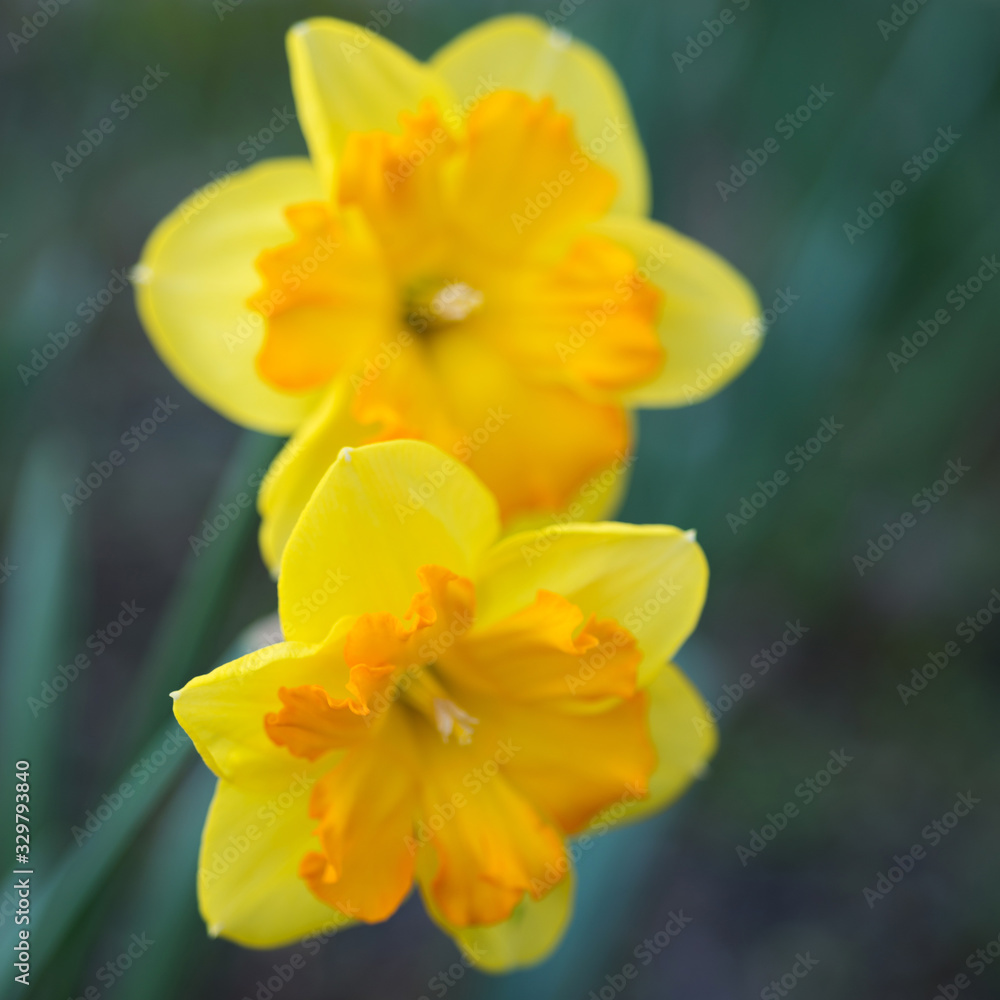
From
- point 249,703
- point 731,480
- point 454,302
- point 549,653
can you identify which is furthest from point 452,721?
point 731,480

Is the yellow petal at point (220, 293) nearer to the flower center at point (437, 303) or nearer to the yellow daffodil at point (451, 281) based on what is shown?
the yellow daffodil at point (451, 281)

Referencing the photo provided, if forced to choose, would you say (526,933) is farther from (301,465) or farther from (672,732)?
(301,465)

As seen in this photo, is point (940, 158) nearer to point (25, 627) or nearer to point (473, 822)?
point (473, 822)

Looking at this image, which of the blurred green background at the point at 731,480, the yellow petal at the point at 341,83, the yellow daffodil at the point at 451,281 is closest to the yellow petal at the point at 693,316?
the yellow daffodil at the point at 451,281

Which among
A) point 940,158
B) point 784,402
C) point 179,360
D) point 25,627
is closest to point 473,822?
point 179,360

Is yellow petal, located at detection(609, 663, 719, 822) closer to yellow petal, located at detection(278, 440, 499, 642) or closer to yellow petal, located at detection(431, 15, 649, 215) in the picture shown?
yellow petal, located at detection(278, 440, 499, 642)

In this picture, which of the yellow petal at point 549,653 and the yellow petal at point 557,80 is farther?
the yellow petal at point 557,80

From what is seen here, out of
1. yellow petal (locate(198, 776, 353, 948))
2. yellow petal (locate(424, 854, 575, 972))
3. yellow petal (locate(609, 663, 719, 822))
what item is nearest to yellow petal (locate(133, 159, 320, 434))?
yellow petal (locate(198, 776, 353, 948))
